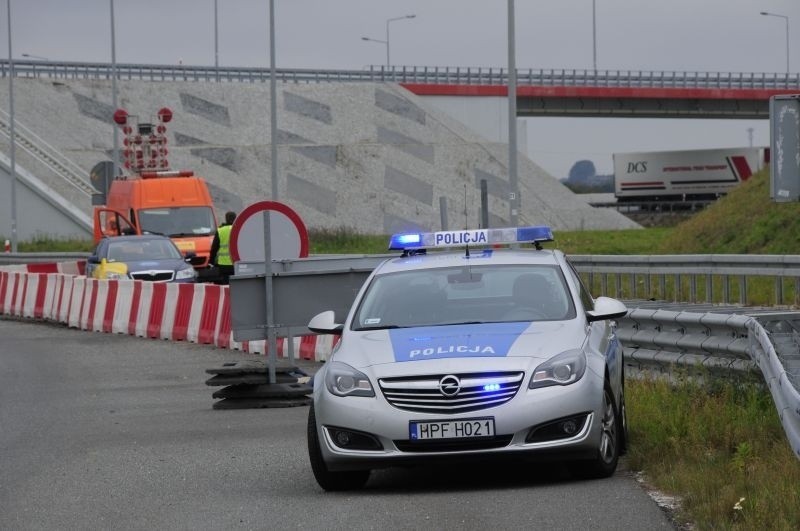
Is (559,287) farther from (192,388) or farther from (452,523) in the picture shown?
(192,388)

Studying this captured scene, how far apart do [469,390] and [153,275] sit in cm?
2170

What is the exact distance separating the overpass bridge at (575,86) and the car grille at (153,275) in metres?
50.7

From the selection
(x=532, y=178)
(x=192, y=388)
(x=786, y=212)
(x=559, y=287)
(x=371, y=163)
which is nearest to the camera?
(x=559, y=287)

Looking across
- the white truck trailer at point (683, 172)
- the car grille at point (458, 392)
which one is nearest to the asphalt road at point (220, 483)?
the car grille at point (458, 392)

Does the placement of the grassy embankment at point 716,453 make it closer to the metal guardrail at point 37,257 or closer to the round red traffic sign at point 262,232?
the round red traffic sign at point 262,232

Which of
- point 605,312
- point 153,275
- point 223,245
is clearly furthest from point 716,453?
point 153,275

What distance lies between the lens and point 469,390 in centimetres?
876

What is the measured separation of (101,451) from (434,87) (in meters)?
75.5

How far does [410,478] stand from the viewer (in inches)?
382

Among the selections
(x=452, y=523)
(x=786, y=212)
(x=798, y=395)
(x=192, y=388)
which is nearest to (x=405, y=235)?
(x=452, y=523)

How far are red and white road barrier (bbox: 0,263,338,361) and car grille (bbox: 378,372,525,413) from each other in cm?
966

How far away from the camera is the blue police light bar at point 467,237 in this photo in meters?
10.8

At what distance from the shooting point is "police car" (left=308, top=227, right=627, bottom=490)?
8.76 metres

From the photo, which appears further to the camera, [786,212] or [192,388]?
[786,212]
